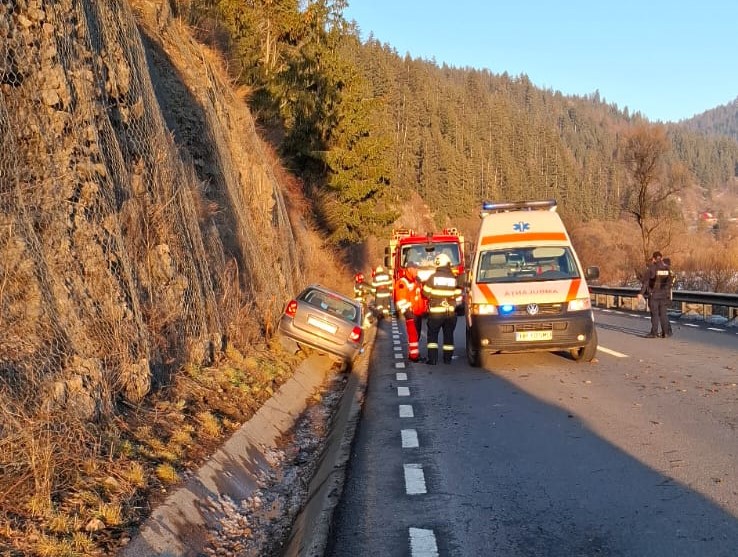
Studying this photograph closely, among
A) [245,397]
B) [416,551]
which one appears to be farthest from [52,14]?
[416,551]

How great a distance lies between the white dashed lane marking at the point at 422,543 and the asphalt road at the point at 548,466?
0.02 meters

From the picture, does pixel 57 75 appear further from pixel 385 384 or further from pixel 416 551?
pixel 385 384

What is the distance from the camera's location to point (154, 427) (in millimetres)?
6668

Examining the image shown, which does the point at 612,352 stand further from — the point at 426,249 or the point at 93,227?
the point at 93,227

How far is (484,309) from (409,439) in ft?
14.7

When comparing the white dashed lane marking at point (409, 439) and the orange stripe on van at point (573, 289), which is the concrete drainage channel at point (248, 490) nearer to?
the white dashed lane marking at point (409, 439)

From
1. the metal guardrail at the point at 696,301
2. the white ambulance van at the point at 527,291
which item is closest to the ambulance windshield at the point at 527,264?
the white ambulance van at the point at 527,291

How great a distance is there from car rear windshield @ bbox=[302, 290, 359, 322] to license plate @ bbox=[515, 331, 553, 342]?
367 centimetres

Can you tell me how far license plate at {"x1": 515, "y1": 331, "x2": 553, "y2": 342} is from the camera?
11.6 meters

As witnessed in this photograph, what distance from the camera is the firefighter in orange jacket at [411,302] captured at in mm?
13531

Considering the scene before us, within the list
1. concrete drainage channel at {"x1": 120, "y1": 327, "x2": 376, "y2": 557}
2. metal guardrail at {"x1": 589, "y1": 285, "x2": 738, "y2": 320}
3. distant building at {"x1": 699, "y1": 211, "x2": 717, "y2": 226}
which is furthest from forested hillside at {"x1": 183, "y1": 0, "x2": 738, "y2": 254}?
distant building at {"x1": 699, "y1": 211, "x2": 717, "y2": 226}

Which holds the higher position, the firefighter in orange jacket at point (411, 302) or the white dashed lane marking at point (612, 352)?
the firefighter in orange jacket at point (411, 302)

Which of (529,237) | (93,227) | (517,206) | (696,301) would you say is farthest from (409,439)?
(696,301)

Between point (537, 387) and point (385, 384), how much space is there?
2.53 m
